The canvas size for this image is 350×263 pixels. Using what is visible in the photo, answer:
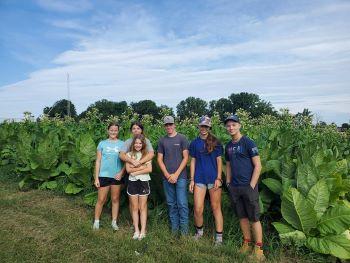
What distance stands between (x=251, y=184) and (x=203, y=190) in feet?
2.57

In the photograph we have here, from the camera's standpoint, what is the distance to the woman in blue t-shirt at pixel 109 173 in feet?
18.4

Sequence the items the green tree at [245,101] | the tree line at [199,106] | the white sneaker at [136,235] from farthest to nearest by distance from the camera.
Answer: the green tree at [245,101]
the tree line at [199,106]
the white sneaker at [136,235]

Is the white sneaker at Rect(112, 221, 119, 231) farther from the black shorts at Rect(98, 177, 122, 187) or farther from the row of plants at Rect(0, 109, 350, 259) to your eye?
the row of plants at Rect(0, 109, 350, 259)

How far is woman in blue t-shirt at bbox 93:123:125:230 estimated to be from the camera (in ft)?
18.4

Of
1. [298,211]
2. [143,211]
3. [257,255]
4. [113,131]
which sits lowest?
[257,255]

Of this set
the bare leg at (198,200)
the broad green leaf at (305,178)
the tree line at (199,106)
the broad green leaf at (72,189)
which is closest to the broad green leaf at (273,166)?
the broad green leaf at (305,178)

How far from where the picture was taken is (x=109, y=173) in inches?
221

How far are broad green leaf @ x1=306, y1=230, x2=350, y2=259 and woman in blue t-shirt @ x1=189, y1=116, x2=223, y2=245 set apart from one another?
1.15m

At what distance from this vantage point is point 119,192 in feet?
18.8

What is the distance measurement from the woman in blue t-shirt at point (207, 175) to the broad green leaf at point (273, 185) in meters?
0.64

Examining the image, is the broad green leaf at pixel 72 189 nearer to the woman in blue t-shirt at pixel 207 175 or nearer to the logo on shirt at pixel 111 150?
the logo on shirt at pixel 111 150

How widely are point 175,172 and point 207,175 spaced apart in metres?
0.47

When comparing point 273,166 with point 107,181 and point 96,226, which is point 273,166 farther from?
point 96,226

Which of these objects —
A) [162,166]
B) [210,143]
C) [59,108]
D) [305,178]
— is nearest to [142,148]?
[162,166]
